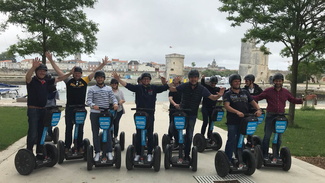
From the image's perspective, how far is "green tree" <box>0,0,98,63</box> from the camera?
40.3 ft

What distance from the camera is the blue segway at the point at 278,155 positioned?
5.36 metres

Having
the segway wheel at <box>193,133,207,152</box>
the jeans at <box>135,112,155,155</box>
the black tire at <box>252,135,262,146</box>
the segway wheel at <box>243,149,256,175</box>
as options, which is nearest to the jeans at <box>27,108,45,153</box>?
the jeans at <box>135,112,155,155</box>

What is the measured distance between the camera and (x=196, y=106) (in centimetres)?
535

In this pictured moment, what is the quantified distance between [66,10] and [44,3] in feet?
3.49

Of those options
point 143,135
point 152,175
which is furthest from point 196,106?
point 152,175

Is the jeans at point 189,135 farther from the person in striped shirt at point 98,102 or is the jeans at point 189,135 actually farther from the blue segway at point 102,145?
the person in striped shirt at point 98,102

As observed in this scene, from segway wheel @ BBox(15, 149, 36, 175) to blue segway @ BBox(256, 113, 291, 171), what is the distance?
4.36 meters

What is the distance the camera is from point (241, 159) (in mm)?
5039

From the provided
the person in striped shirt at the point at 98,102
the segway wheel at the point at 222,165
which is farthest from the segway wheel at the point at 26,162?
the segway wheel at the point at 222,165

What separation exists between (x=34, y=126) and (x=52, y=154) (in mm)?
701

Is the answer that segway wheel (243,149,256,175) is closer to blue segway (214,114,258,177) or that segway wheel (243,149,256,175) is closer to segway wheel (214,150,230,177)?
blue segway (214,114,258,177)

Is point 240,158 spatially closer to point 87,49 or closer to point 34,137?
point 34,137

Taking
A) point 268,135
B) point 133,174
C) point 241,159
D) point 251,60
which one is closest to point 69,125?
point 133,174

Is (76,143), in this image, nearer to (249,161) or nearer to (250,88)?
(249,161)
